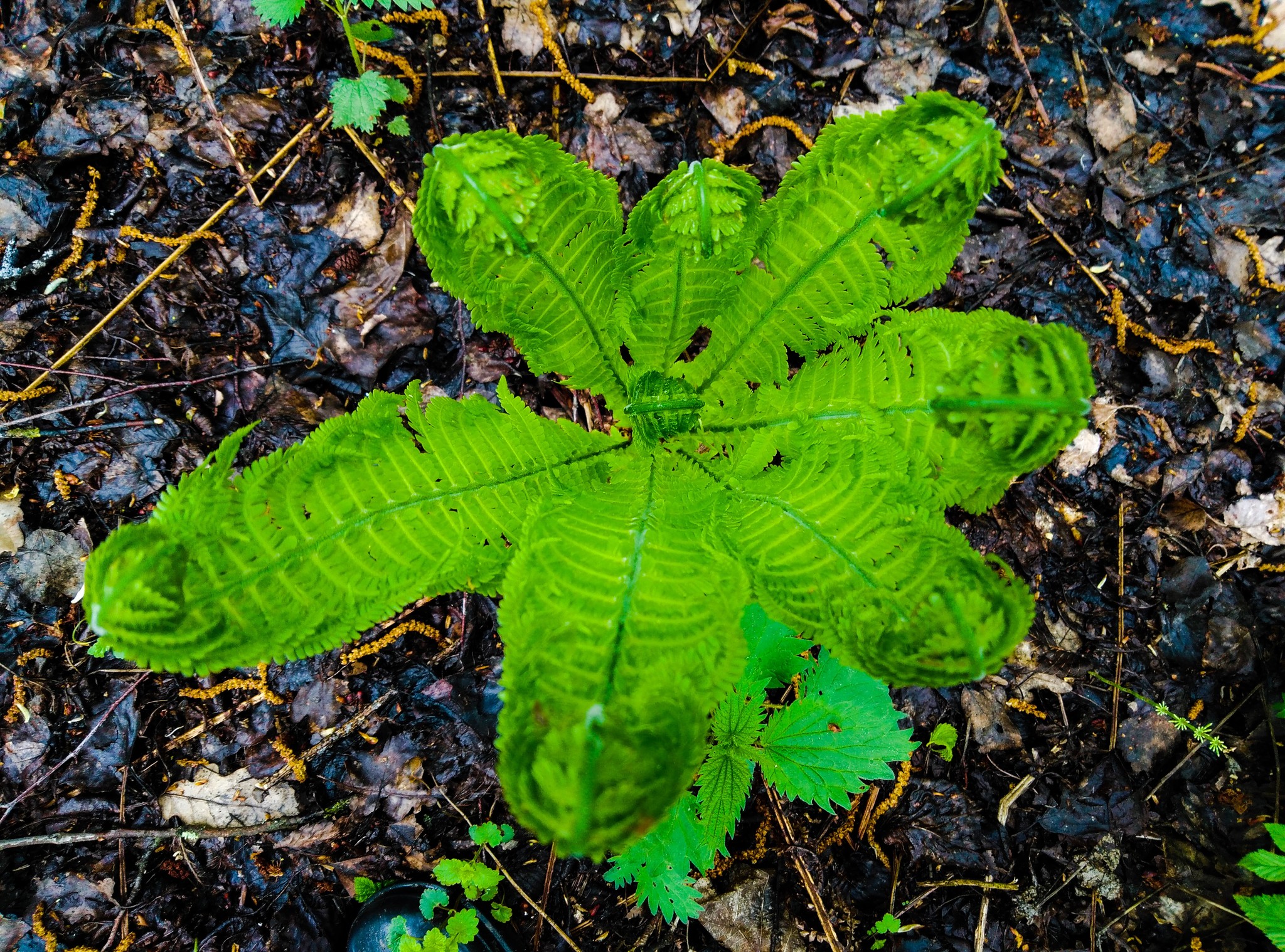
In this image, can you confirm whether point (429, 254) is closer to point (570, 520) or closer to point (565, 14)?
point (570, 520)

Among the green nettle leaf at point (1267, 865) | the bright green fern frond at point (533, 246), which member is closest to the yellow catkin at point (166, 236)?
the bright green fern frond at point (533, 246)

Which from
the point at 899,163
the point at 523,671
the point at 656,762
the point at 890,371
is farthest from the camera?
the point at 890,371

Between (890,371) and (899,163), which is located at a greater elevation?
(899,163)

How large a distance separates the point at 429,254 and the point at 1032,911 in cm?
393

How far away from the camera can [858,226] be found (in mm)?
2307

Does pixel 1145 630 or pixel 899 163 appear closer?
pixel 899 163

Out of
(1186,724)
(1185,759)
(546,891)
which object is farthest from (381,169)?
(1185,759)

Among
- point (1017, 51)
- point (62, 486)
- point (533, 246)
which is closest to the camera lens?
point (533, 246)

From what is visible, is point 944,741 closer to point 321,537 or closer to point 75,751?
point 321,537

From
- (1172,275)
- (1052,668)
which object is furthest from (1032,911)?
(1172,275)

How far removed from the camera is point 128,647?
5.59 ft

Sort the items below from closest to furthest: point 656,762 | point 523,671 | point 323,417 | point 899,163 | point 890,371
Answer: point 656,762, point 523,671, point 899,163, point 890,371, point 323,417

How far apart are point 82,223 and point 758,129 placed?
3223mm

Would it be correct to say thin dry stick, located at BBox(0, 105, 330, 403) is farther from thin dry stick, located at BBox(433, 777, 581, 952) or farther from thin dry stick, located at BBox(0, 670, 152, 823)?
thin dry stick, located at BBox(433, 777, 581, 952)
